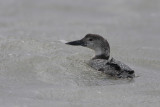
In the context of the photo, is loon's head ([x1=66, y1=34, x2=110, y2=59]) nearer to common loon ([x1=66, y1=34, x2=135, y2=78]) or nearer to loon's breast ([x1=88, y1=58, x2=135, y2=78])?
common loon ([x1=66, y1=34, x2=135, y2=78])

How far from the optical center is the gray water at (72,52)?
8.26 meters

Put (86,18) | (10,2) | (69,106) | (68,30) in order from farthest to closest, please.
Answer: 1. (10,2)
2. (86,18)
3. (68,30)
4. (69,106)

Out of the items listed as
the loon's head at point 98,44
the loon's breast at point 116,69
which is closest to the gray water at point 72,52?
the loon's breast at point 116,69

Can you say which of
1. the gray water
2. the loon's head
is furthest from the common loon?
the gray water

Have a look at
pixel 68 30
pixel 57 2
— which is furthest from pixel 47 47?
pixel 57 2

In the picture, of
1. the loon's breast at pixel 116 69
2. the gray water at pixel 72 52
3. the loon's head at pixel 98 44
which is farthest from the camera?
the loon's head at pixel 98 44

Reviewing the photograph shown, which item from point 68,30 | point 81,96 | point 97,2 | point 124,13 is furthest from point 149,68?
point 97,2

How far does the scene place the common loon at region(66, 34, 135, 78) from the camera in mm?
9109

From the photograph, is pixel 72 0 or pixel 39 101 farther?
pixel 72 0

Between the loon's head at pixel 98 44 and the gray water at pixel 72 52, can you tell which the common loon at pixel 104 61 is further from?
the gray water at pixel 72 52

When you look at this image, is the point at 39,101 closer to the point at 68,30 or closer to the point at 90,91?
the point at 90,91

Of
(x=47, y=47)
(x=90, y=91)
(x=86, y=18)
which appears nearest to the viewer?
(x=90, y=91)

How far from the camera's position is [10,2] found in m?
14.9

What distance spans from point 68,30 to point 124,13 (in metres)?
1.96
